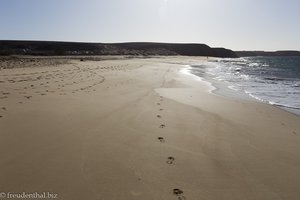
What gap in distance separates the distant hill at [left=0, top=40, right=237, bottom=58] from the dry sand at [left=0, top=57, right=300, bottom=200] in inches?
2375

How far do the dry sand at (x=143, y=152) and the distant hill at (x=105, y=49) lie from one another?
198ft

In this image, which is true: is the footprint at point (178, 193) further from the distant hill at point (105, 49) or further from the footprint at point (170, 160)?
the distant hill at point (105, 49)

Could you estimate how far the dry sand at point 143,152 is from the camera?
159 inches

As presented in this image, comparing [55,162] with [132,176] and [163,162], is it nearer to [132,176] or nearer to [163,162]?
[132,176]

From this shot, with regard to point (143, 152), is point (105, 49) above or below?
below

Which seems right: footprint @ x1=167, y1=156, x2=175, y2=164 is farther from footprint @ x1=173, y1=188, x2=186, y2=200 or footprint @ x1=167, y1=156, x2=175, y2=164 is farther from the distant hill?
the distant hill

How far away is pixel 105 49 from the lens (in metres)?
97.6

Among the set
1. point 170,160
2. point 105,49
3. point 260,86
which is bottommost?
point 105,49

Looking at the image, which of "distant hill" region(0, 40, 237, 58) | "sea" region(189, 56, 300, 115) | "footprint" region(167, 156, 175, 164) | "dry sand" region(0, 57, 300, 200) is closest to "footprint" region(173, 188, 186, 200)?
"dry sand" region(0, 57, 300, 200)

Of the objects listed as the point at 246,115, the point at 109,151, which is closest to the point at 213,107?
the point at 246,115

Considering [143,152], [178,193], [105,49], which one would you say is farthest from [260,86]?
[105,49]

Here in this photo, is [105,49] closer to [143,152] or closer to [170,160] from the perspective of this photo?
[143,152]

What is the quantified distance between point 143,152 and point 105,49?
3722 inches

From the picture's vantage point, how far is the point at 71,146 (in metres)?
5.39
